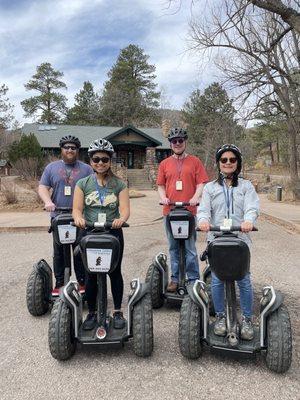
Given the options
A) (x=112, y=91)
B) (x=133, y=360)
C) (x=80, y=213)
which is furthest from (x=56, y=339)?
(x=112, y=91)

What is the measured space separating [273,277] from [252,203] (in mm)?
2806

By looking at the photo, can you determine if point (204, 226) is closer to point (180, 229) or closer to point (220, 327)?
point (220, 327)

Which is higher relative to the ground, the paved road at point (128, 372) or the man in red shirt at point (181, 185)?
the man in red shirt at point (181, 185)

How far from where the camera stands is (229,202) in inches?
132

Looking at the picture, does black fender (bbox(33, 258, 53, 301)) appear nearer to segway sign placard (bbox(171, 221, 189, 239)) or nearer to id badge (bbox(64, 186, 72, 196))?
id badge (bbox(64, 186, 72, 196))

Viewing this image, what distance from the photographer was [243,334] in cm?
313

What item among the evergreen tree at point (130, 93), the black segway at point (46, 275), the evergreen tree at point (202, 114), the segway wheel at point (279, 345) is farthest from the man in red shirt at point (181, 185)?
the evergreen tree at point (130, 93)

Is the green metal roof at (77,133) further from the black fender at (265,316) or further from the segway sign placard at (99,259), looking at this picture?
the black fender at (265,316)

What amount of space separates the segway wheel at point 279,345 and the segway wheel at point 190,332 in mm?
556

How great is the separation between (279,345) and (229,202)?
1.22 meters

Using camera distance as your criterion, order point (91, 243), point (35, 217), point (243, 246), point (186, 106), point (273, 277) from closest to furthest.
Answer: point (243, 246)
point (91, 243)
point (273, 277)
point (35, 217)
point (186, 106)

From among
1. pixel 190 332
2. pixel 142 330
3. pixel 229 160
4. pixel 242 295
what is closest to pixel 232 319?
pixel 242 295

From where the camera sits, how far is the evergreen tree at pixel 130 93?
52500mm

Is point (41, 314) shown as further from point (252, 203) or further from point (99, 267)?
point (252, 203)
